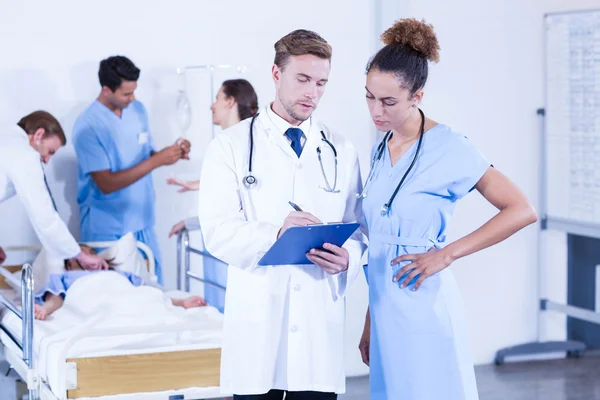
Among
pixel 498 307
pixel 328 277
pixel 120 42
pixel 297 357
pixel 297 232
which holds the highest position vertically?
pixel 120 42

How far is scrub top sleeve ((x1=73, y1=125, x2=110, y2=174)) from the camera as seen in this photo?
4652 millimetres

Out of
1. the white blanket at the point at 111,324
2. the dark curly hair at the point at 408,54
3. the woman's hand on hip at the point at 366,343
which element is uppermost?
the dark curly hair at the point at 408,54

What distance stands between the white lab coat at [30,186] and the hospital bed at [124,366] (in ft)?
1.86

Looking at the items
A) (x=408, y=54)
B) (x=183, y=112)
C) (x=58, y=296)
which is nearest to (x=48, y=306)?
(x=58, y=296)

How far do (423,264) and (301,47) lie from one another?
25.3 inches

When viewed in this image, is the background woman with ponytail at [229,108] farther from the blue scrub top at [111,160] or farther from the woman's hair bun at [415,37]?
the woman's hair bun at [415,37]

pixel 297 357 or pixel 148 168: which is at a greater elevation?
pixel 148 168

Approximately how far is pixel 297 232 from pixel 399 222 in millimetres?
275

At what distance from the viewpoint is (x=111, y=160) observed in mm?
4695

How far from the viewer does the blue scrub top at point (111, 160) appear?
4668 mm

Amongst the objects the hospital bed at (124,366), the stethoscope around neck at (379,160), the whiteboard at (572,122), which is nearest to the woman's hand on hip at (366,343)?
the stethoscope around neck at (379,160)

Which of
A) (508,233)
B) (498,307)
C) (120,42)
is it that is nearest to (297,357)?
(508,233)

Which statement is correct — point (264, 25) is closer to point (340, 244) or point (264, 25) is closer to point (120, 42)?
point (120, 42)

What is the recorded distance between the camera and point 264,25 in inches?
197
